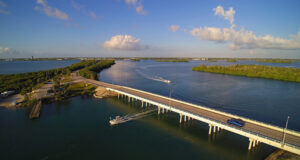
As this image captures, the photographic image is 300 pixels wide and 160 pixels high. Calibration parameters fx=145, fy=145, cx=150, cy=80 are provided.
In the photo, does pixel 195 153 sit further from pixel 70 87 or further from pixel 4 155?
pixel 70 87

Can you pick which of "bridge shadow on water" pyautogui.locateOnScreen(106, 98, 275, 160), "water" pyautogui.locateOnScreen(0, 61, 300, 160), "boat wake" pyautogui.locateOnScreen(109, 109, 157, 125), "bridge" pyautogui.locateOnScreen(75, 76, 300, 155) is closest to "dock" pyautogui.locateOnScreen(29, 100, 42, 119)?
"water" pyautogui.locateOnScreen(0, 61, 300, 160)

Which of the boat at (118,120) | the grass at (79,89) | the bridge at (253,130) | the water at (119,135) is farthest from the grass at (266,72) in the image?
the grass at (79,89)

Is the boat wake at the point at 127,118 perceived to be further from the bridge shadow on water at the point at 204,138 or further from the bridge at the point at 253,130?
the bridge at the point at 253,130

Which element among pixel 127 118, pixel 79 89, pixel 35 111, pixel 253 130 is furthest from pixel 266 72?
pixel 35 111

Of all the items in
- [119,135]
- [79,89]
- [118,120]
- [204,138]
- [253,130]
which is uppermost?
[253,130]

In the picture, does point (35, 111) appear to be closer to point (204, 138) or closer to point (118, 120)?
point (118, 120)

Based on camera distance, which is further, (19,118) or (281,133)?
(19,118)

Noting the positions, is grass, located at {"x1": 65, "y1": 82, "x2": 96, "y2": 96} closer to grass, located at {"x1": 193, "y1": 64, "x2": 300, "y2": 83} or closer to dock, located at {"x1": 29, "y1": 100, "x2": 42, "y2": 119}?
dock, located at {"x1": 29, "y1": 100, "x2": 42, "y2": 119}

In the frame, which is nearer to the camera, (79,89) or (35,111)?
(35,111)

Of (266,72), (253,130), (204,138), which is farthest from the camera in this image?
(266,72)

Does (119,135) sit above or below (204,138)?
above

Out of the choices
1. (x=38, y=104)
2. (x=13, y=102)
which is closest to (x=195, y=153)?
(x=38, y=104)
